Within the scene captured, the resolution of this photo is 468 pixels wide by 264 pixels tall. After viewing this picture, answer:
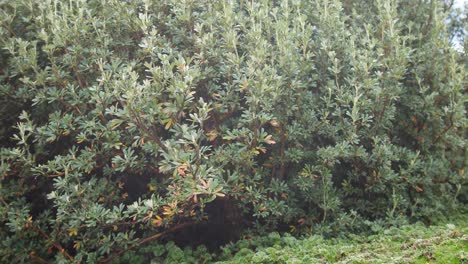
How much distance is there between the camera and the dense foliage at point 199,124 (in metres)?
4.13

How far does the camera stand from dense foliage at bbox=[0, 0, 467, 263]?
4.13m

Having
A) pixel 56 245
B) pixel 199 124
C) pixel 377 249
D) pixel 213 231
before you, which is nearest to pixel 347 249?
pixel 377 249

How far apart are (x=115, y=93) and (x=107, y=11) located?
1.52 meters

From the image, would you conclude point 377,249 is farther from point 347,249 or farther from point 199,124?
point 199,124

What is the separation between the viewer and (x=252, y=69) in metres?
4.09

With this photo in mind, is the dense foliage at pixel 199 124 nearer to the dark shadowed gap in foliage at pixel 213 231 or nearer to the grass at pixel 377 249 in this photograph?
the dark shadowed gap in foliage at pixel 213 231

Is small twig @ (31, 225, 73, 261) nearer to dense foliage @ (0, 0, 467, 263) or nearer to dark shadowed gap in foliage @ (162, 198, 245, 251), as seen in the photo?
dense foliage @ (0, 0, 467, 263)

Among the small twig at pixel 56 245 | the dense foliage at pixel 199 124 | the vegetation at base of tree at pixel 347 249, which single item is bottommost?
the vegetation at base of tree at pixel 347 249

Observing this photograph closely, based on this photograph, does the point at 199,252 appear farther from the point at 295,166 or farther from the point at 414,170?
the point at 414,170

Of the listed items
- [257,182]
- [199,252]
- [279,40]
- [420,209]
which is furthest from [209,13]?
[420,209]

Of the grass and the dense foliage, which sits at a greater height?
the dense foliage

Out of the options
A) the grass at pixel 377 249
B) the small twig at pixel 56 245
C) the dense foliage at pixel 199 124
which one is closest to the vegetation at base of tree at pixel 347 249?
the grass at pixel 377 249

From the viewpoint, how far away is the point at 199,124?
4.89 metres

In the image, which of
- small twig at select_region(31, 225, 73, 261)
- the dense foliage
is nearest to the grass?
the dense foliage
